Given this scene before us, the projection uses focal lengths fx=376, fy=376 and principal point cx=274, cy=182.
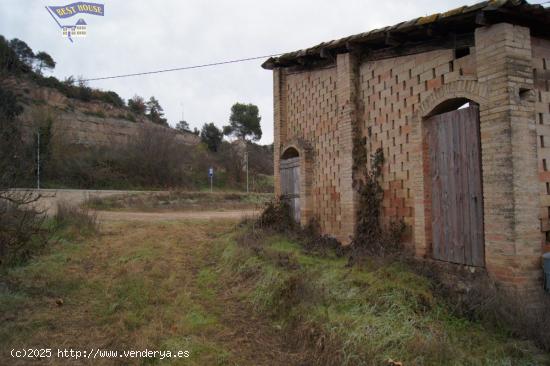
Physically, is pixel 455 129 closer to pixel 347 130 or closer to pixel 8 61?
pixel 347 130

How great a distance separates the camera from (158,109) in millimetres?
55000

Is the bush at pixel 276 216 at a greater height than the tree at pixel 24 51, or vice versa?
the tree at pixel 24 51

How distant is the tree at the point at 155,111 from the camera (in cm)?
5127

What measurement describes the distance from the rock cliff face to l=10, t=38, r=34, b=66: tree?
6545 mm

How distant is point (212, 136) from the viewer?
159 feet

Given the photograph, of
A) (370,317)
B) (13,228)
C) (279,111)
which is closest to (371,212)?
(370,317)

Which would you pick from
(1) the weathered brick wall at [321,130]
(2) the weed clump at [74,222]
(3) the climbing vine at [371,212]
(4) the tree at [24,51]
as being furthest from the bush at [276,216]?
(4) the tree at [24,51]

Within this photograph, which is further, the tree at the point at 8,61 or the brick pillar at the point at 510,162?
the tree at the point at 8,61

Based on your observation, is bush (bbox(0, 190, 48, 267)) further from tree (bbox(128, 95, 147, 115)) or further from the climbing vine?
tree (bbox(128, 95, 147, 115))

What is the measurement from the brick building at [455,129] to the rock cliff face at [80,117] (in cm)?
2950

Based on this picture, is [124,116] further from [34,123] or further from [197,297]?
[197,297]

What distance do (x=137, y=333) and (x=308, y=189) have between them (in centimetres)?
588

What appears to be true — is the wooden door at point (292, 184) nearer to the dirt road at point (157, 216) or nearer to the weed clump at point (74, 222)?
the dirt road at point (157, 216)

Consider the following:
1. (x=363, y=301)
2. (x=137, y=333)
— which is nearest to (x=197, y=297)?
(x=137, y=333)
